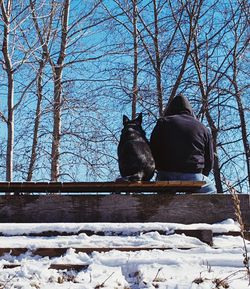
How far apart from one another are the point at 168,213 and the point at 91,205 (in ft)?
2.51

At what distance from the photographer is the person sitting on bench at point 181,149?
6.16 m

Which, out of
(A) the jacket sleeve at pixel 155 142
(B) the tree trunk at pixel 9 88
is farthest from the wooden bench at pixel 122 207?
(B) the tree trunk at pixel 9 88

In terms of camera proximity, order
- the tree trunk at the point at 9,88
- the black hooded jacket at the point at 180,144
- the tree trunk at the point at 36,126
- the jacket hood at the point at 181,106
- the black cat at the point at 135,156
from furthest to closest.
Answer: the tree trunk at the point at 36,126, the tree trunk at the point at 9,88, the jacket hood at the point at 181,106, the black hooded jacket at the point at 180,144, the black cat at the point at 135,156

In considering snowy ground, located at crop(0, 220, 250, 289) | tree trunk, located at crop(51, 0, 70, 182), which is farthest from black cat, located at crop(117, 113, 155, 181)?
tree trunk, located at crop(51, 0, 70, 182)

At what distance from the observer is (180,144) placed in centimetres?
618

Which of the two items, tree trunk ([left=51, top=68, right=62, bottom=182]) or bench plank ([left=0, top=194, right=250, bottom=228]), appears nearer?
bench plank ([left=0, top=194, right=250, bottom=228])

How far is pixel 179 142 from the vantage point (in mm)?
6188

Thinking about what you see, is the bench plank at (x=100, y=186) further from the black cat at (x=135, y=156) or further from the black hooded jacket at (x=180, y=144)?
the black hooded jacket at (x=180, y=144)

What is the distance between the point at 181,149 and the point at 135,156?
0.74 metres

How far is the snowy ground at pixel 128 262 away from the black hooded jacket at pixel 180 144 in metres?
1.78

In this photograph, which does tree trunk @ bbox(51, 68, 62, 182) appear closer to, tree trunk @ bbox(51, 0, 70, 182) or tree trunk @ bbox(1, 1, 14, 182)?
tree trunk @ bbox(51, 0, 70, 182)

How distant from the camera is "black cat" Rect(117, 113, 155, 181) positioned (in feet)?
18.7

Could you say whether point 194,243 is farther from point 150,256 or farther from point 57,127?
point 57,127

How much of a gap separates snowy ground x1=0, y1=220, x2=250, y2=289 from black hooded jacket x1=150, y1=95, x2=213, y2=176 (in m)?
1.78
